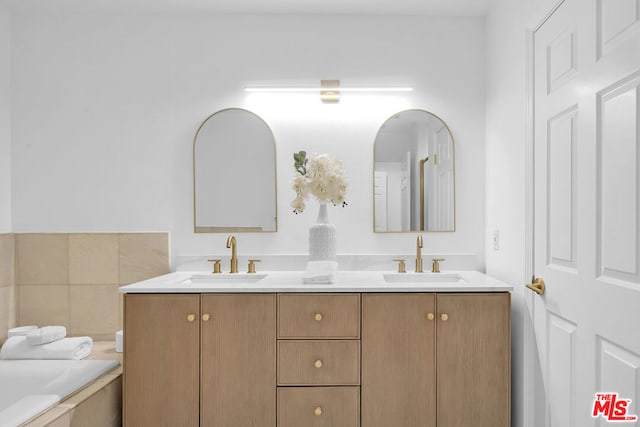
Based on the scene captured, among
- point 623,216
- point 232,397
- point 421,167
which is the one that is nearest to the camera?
point 623,216

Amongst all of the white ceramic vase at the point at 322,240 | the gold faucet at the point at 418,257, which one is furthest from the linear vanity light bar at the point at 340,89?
the gold faucet at the point at 418,257

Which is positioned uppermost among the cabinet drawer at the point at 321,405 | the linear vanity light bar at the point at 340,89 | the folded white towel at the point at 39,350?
the linear vanity light bar at the point at 340,89

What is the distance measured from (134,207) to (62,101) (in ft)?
2.42

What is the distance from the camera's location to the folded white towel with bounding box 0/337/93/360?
81.8 inches

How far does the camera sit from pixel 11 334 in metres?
2.22

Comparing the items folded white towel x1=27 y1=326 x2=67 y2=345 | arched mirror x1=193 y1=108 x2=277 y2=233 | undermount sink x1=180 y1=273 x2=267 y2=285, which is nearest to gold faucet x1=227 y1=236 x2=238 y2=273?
undermount sink x1=180 y1=273 x2=267 y2=285

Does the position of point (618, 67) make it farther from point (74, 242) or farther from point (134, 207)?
point (74, 242)

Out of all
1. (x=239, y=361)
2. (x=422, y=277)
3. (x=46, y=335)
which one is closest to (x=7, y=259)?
(x=46, y=335)

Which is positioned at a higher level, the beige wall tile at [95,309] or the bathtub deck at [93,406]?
the beige wall tile at [95,309]

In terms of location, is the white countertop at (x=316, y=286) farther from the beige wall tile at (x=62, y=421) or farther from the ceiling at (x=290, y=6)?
the ceiling at (x=290, y=6)

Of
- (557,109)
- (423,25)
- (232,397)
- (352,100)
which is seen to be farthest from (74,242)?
(557,109)

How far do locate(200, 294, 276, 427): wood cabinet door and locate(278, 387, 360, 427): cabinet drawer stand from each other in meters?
0.06

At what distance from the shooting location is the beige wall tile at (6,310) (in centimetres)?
230

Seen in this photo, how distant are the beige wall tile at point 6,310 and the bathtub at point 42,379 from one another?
0.31 m
